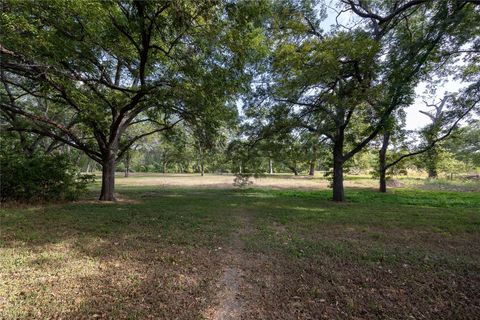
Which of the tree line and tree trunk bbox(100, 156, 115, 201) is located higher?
the tree line

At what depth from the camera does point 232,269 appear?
12.7 feet

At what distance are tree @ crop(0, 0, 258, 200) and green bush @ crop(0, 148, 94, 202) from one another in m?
1.01

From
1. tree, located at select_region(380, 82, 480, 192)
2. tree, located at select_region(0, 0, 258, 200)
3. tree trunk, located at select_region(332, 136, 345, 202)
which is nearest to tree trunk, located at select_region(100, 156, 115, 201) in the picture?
tree, located at select_region(0, 0, 258, 200)

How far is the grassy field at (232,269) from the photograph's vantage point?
278 cm

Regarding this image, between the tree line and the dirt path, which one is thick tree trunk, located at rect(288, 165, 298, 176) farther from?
the dirt path

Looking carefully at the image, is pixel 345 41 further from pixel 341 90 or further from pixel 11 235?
pixel 11 235

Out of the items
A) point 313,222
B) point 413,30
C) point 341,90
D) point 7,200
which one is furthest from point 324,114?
point 7,200

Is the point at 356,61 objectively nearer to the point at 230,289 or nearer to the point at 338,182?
the point at 338,182

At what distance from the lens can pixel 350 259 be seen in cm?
431

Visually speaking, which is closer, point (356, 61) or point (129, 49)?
point (129, 49)

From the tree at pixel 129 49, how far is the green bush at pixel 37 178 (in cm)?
101

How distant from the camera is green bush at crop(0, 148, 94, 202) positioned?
8336mm

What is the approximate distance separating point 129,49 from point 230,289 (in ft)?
24.5

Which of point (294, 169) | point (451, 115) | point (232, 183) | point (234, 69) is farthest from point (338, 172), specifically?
point (294, 169)
